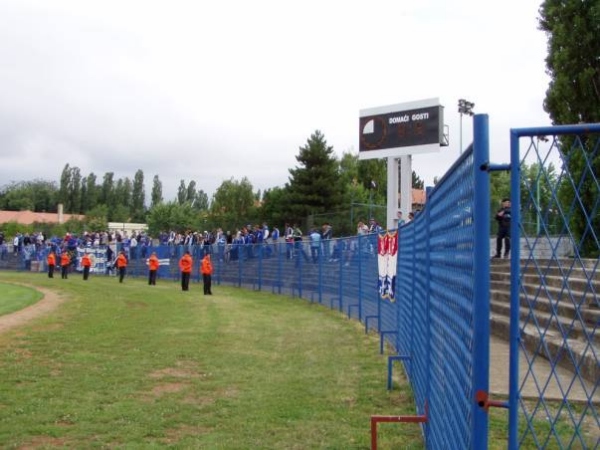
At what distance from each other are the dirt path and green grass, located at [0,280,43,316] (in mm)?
268

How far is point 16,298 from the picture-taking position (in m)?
21.7

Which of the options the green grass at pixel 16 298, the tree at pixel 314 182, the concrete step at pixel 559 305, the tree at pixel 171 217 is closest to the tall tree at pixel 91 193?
the tree at pixel 171 217

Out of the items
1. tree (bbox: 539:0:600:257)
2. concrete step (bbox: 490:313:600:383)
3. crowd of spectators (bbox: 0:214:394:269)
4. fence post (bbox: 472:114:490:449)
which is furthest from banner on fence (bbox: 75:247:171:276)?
fence post (bbox: 472:114:490:449)

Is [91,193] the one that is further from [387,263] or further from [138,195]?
[387,263]

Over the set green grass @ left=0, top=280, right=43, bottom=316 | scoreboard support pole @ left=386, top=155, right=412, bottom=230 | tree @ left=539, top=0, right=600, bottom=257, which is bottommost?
green grass @ left=0, top=280, right=43, bottom=316

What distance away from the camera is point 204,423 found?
684 centimetres

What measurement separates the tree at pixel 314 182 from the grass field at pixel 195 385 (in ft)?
139

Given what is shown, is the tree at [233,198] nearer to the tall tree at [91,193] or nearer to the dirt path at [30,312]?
the dirt path at [30,312]

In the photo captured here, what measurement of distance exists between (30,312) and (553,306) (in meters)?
16.6

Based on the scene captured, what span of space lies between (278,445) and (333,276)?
489 inches

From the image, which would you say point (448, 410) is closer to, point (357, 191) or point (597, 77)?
point (597, 77)

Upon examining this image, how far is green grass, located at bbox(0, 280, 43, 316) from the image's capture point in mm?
18572

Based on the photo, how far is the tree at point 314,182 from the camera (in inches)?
2292

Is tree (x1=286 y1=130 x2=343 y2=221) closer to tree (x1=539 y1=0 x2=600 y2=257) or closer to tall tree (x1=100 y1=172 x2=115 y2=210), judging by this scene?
tree (x1=539 y1=0 x2=600 y2=257)
